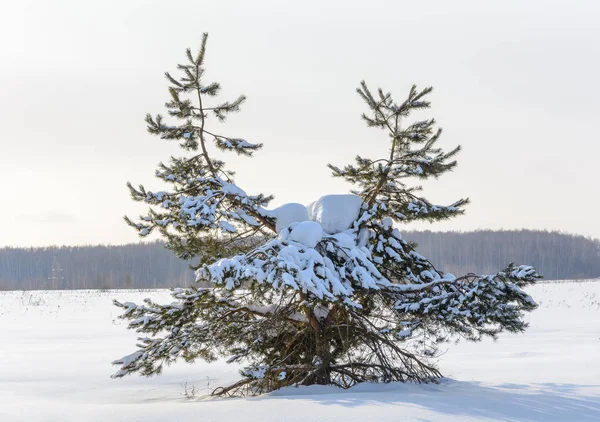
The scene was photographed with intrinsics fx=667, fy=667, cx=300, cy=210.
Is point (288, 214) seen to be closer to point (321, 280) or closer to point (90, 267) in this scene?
point (321, 280)

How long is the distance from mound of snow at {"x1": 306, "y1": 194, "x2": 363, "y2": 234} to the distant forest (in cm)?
7905

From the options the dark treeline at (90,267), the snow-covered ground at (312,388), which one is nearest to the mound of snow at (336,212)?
the snow-covered ground at (312,388)

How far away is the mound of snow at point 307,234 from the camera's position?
891cm

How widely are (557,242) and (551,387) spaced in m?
106

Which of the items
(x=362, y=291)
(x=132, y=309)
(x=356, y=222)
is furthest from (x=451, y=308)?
(x=132, y=309)

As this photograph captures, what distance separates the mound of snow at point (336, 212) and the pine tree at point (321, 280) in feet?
0.06

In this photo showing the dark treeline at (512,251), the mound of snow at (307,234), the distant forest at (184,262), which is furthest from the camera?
the dark treeline at (512,251)

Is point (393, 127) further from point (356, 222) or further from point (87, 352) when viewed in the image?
point (87, 352)

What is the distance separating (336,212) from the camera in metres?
9.74

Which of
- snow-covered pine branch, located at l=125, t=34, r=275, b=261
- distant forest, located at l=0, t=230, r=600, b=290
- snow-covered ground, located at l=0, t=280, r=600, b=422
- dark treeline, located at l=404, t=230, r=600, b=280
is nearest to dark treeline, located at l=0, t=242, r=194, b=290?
distant forest, located at l=0, t=230, r=600, b=290

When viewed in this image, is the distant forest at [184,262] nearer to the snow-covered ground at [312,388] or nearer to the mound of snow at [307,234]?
the snow-covered ground at [312,388]

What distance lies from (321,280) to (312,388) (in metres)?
1.72

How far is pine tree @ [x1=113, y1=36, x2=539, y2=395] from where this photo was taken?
29.4 feet

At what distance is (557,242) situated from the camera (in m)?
109
